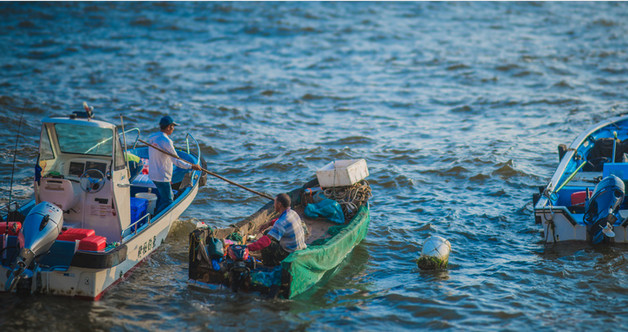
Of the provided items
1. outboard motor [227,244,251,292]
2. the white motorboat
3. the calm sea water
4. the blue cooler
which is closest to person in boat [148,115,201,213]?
the blue cooler

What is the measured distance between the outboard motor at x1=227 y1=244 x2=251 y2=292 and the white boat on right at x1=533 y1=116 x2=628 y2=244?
4.96m

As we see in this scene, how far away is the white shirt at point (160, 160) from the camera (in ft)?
33.5

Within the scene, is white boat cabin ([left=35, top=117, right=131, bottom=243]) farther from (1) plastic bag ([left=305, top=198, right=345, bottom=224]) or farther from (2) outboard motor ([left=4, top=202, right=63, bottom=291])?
(1) plastic bag ([left=305, top=198, right=345, bottom=224])

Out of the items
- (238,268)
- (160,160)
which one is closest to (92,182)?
(160,160)

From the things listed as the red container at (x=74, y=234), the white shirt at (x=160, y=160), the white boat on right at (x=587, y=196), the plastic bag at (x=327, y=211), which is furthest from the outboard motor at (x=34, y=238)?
the white boat on right at (x=587, y=196)

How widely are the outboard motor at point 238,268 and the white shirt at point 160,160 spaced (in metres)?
2.42

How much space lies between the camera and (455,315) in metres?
8.33

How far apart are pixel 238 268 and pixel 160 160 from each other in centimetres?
282

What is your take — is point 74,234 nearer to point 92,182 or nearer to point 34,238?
point 34,238

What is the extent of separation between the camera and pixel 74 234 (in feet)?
27.7

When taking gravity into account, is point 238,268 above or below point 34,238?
below

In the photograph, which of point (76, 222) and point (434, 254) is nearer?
point (76, 222)

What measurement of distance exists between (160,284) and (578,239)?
21.7 ft

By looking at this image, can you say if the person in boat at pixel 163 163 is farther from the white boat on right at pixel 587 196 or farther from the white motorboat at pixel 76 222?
the white boat on right at pixel 587 196
